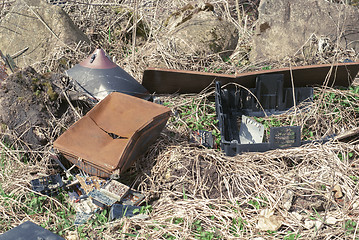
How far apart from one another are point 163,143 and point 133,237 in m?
1.15

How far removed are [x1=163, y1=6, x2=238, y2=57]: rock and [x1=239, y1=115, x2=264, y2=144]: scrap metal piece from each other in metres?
1.74

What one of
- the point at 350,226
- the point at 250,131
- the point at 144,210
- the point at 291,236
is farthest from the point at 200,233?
the point at 250,131

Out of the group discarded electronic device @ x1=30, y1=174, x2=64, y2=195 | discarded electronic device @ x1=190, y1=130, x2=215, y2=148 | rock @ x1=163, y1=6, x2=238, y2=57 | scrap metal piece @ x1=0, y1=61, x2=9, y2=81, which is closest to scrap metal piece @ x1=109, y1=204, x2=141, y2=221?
discarded electronic device @ x1=30, y1=174, x2=64, y2=195

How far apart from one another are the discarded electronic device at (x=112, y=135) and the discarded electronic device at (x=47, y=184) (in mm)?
234

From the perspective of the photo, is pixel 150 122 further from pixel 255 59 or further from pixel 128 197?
pixel 255 59

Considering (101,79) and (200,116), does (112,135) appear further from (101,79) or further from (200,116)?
(200,116)

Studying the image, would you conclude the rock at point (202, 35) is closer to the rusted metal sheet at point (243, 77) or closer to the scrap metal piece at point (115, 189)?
the rusted metal sheet at point (243, 77)

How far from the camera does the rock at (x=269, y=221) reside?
9.43 ft

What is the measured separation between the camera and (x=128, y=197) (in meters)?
3.30

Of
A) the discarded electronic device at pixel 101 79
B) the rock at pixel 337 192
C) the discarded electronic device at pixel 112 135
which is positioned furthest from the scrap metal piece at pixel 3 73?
the rock at pixel 337 192

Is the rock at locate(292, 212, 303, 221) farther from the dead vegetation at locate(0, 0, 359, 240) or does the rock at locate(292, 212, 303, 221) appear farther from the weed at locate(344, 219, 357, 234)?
the weed at locate(344, 219, 357, 234)

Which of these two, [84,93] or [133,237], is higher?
[84,93]

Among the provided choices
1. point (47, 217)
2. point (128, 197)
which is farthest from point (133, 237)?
point (47, 217)

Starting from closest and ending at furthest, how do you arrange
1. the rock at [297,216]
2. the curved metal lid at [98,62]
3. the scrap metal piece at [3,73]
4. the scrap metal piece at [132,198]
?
1. the rock at [297,216]
2. the scrap metal piece at [132,198]
3. the curved metal lid at [98,62]
4. the scrap metal piece at [3,73]
